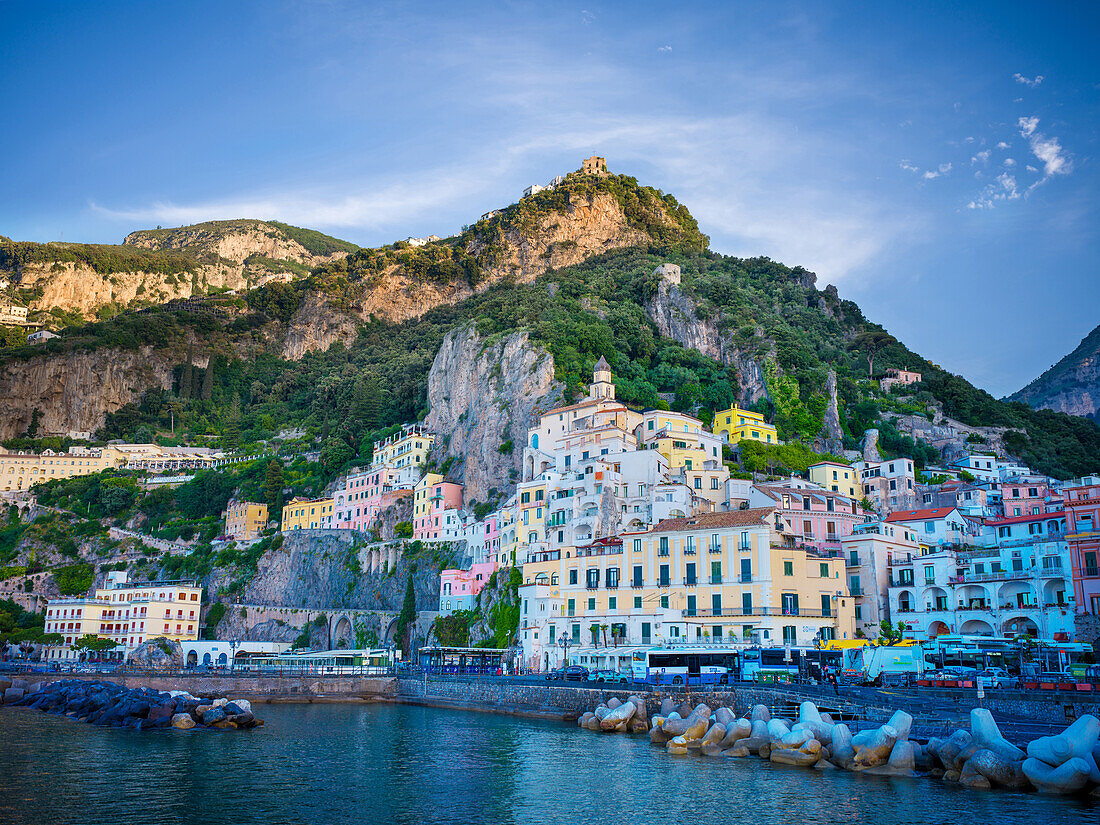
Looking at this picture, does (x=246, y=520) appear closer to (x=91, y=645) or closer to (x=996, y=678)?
(x=91, y=645)

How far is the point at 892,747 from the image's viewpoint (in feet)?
87.7

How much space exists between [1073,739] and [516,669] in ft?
117

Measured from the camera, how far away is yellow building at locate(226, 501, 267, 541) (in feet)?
312

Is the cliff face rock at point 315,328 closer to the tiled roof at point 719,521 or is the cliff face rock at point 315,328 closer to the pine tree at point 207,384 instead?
the pine tree at point 207,384

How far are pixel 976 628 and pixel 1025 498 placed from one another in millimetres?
21696

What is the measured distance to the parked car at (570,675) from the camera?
46344mm

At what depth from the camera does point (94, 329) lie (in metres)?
146

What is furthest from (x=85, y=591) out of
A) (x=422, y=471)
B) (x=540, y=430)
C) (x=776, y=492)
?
(x=776, y=492)

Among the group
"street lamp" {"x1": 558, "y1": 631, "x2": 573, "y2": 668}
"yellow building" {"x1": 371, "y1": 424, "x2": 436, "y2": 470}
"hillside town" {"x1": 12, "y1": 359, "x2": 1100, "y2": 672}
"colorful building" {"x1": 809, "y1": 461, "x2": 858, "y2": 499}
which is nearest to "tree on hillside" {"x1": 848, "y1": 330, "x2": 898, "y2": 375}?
"hillside town" {"x1": 12, "y1": 359, "x2": 1100, "y2": 672}

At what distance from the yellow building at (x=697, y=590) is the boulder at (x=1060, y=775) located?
22.3 metres

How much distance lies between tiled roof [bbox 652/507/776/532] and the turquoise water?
15.2 metres

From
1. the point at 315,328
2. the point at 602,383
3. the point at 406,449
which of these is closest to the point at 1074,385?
the point at 602,383

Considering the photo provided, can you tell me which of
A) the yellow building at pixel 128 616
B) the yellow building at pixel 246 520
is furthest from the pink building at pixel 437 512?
the yellow building at pixel 246 520

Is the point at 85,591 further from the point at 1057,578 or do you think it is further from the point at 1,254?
the point at 1,254
